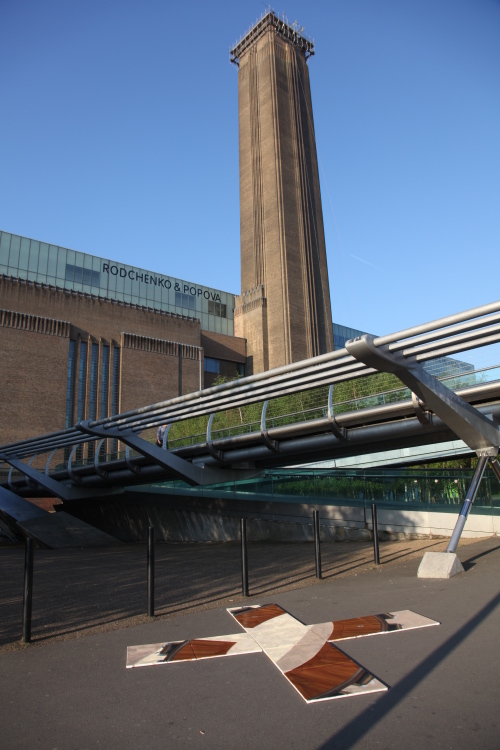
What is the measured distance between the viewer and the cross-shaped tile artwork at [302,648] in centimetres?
439

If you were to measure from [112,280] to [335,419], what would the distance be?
1958 inches

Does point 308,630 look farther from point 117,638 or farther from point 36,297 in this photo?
point 36,297

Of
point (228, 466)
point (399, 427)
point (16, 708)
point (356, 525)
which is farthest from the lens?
point (228, 466)

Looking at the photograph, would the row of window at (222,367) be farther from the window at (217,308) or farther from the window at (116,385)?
the window at (116,385)

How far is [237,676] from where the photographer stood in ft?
15.6

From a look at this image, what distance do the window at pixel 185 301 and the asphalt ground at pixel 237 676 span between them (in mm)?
55963

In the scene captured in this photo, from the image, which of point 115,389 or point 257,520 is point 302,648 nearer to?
point 257,520

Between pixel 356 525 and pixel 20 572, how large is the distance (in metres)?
9.48

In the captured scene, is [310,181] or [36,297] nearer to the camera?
[36,297]

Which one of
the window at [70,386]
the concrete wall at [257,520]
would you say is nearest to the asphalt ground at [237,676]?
the concrete wall at [257,520]

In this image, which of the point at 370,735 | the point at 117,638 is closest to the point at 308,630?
the point at 117,638

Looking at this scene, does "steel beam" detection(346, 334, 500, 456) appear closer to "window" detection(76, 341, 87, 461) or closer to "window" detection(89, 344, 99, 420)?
"window" detection(76, 341, 87, 461)

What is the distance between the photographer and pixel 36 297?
49.1 m

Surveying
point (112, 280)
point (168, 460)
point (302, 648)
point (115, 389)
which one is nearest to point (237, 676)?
point (302, 648)
